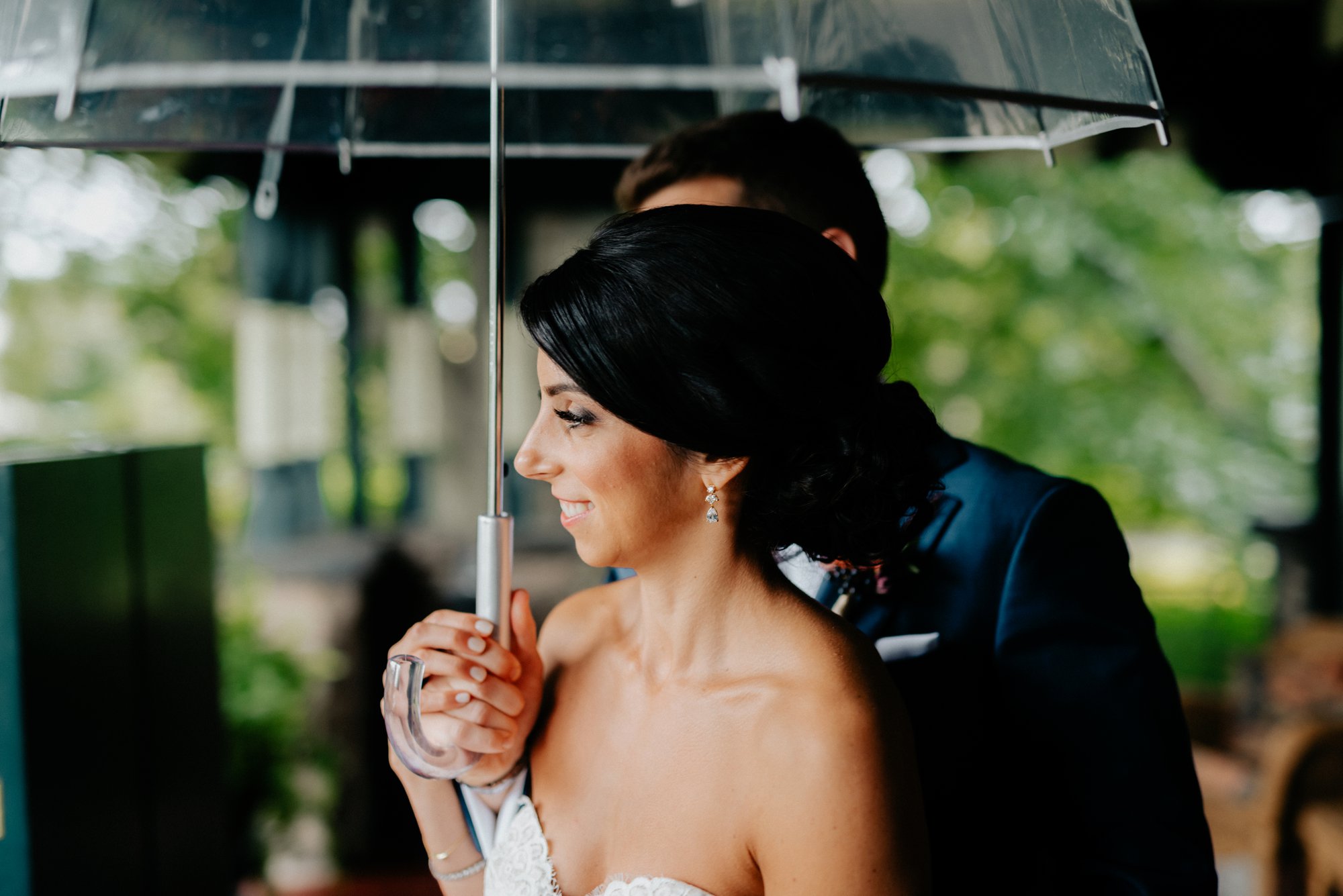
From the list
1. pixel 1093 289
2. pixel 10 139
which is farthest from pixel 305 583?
pixel 1093 289

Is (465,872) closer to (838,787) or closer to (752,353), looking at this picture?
(838,787)

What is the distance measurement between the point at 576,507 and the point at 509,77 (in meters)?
0.57

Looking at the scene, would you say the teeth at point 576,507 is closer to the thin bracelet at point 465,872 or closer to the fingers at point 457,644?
the fingers at point 457,644

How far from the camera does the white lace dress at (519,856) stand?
47.9 inches

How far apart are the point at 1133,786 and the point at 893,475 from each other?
495 millimetres

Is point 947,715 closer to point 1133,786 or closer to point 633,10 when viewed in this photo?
point 1133,786

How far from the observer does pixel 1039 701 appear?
126cm

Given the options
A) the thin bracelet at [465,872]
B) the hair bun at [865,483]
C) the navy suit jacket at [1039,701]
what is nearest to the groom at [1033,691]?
the navy suit jacket at [1039,701]

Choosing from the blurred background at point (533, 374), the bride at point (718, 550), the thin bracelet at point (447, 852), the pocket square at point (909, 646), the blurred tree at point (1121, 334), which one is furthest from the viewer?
the blurred tree at point (1121, 334)

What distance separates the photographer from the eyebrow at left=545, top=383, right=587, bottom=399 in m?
1.15

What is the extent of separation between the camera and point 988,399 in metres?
7.23

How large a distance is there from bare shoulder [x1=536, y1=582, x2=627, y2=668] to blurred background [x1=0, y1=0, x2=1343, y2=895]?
2.31 m

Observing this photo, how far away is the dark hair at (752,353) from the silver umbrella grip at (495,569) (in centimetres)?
21

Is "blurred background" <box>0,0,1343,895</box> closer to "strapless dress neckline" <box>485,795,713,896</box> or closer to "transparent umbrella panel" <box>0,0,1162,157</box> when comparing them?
"transparent umbrella panel" <box>0,0,1162,157</box>
